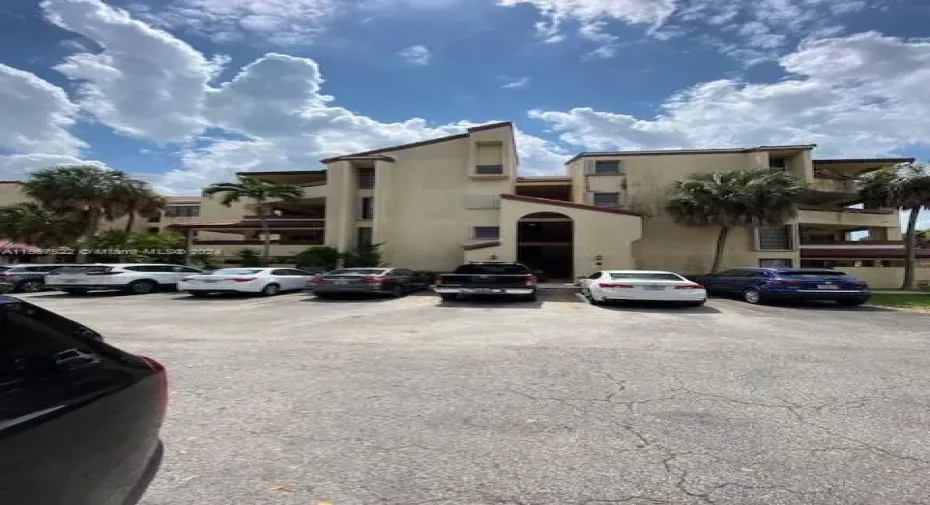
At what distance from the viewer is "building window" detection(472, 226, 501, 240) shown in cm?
3059

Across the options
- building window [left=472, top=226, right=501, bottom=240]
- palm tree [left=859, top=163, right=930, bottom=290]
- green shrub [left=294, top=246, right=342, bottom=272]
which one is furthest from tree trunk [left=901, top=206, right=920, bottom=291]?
green shrub [left=294, top=246, right=342, bottom=272]

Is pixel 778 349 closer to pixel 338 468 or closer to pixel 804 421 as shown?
pixel 804 421

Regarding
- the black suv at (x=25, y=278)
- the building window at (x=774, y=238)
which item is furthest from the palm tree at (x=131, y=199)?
the building window at (x=774, y=238)

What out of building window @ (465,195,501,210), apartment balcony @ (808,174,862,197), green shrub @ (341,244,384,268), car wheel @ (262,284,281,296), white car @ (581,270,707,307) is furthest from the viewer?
building window @ (465,195,501,210)

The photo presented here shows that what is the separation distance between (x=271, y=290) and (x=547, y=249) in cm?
1939

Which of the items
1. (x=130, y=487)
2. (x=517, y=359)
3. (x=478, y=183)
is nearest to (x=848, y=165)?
(x=478, y=183)

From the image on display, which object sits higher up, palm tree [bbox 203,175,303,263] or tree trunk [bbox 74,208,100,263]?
palm tree [bbox 203,175,303,263]

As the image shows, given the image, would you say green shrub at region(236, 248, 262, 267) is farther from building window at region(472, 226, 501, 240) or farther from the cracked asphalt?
the cracked asphalt

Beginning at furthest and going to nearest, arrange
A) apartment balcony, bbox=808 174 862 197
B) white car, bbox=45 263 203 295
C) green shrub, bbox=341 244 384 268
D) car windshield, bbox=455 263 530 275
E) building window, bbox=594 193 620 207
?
building window, bbox=594 193 620 207
apartment balcony, bbox=808 174 862 197
green shrub, bbox=341 244 384 268
white car, bbox=45 263 203 295
car windshield, bbox=455 263 530 275

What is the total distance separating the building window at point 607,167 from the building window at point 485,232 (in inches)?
291

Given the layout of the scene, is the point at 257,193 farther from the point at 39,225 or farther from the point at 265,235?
the point at 39,225

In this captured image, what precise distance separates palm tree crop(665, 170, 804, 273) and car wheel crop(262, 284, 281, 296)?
21212mm

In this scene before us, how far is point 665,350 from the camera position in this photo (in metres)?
7.59

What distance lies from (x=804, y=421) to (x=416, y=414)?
324 centimetres
